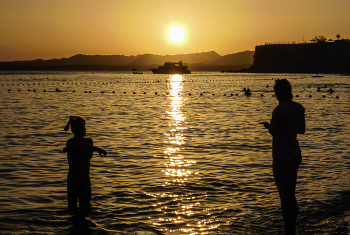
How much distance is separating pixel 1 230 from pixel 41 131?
13210 millimetres

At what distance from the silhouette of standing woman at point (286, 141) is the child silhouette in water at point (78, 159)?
293cm

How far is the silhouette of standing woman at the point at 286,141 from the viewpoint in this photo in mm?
6488

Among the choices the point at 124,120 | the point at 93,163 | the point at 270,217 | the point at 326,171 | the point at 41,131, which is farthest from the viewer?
the point at 124,120

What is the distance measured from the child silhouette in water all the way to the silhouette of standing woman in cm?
293

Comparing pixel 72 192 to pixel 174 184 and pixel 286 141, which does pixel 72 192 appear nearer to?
pixel 174 184

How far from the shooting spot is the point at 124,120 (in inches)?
1000

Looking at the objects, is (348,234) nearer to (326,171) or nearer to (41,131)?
(326,171)

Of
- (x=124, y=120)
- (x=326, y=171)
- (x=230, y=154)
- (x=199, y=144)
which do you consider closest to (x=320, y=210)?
(x=326, y=171)

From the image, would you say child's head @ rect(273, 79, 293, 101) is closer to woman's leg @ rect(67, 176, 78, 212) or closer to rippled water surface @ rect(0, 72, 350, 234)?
rippled water surface @ rect(0, 72, 350, 234)

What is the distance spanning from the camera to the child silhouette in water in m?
7.48

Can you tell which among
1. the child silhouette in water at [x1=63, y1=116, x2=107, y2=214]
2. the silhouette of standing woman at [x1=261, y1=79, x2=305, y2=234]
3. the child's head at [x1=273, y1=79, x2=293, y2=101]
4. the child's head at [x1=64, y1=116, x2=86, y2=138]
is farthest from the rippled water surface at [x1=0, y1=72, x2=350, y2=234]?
the child's head at [x1=273, y1=79, x2=293, y2=101]

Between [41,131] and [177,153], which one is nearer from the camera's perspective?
[177,153]

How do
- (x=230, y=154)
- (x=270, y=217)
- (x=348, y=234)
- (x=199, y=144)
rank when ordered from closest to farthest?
(x=348, y=234)
(x=270, y=217)
(x=230, y=154)
(x=199, y=144)

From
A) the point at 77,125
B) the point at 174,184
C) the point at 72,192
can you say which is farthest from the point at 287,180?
the point at 174,184
